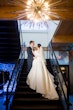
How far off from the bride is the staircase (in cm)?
17

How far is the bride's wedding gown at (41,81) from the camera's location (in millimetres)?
8172

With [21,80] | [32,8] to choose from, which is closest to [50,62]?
[21,80]

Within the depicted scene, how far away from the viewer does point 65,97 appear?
23.9ft

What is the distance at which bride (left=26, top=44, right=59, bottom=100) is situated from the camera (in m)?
8.17

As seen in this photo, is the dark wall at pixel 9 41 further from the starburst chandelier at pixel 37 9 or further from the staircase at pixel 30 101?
the starburst chandelier at pixel 37 9

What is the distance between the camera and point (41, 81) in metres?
8.26

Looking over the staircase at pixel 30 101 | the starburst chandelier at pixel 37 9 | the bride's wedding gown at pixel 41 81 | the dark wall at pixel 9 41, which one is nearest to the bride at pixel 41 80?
the bride's wedding gown at pixel 41 81

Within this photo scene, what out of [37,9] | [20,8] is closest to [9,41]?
[20,8]

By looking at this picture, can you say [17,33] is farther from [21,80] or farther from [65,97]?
[65,97]

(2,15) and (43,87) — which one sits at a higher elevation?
(2,15)

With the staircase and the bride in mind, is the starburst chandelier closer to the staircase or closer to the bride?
the staircase

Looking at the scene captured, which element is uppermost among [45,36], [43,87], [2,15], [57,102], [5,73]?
[45,36]

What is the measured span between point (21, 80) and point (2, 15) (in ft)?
11.5

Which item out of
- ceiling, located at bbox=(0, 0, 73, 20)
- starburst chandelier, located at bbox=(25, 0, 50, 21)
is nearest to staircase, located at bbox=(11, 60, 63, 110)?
ceiling, located at bbox=(0, 0, 73, 20)
